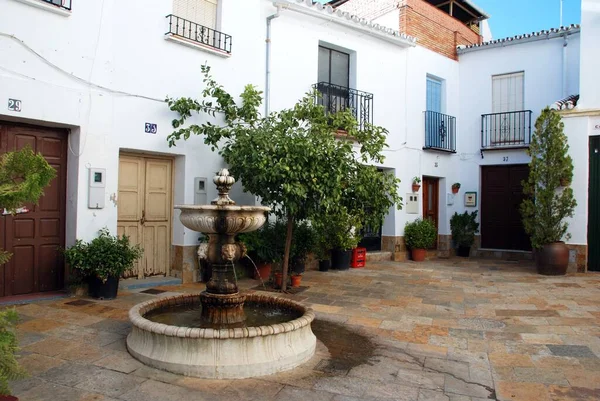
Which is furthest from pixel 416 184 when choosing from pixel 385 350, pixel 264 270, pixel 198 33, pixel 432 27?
pixel 385 350

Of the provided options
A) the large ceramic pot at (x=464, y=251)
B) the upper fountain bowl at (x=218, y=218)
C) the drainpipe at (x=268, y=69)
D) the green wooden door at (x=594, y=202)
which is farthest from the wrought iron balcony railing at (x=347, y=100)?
→ the upper fountain bowl at (x=218, y=218)

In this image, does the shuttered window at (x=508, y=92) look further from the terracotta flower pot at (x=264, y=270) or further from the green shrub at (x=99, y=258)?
the green shrub at (x=99, y=258)

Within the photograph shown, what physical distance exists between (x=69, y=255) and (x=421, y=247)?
26.3ft

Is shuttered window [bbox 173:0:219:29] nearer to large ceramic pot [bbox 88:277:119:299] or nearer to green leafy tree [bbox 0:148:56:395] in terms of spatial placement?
large ceramic pot [bbox 88:277:119:299]

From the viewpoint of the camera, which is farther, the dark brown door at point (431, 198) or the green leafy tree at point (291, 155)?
the dark brown door at point (431, 198)

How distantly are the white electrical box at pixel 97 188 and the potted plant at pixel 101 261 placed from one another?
489 millimetres

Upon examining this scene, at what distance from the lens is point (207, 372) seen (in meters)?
3.66

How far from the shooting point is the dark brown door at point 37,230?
593 centimetres

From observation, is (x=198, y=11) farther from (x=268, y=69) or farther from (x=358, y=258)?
(x=358, y=258)

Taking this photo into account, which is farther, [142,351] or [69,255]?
[69,255]

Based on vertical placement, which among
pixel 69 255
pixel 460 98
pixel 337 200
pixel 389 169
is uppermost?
pixel 460 98

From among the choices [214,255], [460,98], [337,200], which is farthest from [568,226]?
[214,255]

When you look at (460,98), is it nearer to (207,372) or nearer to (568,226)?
(568,226)

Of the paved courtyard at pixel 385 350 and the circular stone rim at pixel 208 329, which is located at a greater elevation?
the circular stone rim at pixel 208 329
